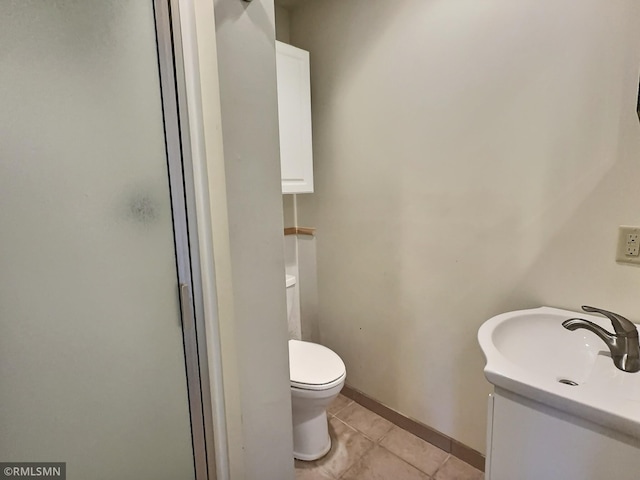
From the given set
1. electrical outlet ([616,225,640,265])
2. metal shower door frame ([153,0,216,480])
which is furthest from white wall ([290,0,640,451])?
metal shower door frame ([153,0,216,480])

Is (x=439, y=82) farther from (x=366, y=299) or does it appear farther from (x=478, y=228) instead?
(x=366, y=299)

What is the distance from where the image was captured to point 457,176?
1500 mm

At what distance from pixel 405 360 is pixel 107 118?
168 cm

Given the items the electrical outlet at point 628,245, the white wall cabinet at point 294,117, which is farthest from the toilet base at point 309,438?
the electrical outlet at point 628,245

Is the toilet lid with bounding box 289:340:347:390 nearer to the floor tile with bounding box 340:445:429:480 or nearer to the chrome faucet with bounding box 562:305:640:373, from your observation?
the floor tile with bounding box 340:445:429:480

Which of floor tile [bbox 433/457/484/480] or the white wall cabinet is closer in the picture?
floor tile [bbox 433/457/484/480]

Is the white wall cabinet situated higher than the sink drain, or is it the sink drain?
the white wall cabinet

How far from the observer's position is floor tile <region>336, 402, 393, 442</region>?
1.83 meters

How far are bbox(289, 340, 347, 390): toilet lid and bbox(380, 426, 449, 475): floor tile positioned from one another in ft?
1.57

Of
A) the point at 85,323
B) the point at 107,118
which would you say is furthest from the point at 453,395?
the point at 107,118

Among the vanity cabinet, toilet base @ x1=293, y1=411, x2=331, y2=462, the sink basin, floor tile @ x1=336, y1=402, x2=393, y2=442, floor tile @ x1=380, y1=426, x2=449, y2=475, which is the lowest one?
floor tile @ x1=380, y1=426, x2=449, y2=475

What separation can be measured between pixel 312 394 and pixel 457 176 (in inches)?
45.8

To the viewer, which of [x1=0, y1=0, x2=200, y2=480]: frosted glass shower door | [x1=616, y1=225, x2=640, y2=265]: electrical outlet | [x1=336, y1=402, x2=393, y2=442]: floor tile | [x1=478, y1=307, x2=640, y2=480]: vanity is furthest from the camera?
[x1=336, y1=402, x2=393, y2=442]: floor tile

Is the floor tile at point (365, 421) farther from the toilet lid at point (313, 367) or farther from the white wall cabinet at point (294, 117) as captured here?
the white wall cabinet at point (294, 117)
